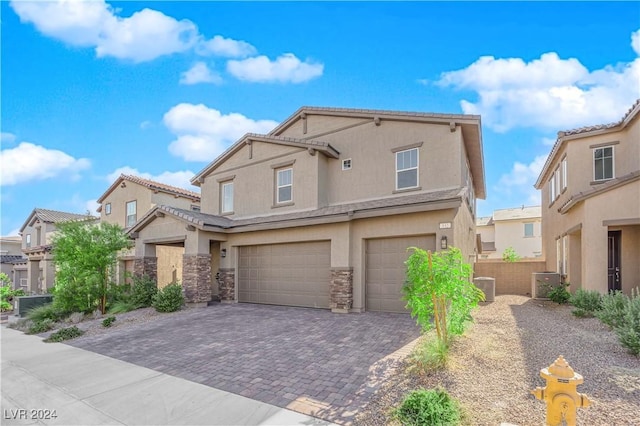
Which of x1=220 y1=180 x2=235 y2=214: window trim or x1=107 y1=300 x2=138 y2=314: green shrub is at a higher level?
x1=220 y1=180 x2=235 y2=214: window trim

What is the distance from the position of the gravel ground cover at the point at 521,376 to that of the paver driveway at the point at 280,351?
628 mm

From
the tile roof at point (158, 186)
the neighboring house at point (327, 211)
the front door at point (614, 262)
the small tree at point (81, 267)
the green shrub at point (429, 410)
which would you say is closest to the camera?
the green shrub at point (429, 410)

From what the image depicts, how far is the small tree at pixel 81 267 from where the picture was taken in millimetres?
13867

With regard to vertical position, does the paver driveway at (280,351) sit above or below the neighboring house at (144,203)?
below

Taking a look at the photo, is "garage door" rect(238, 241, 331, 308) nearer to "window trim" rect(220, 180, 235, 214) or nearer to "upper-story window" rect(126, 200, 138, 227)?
"window trim" rect(220, 180, 235, 214)

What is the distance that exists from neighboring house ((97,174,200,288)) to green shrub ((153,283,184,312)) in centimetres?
636

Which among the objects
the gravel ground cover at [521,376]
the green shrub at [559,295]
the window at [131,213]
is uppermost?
the window at [131,213]

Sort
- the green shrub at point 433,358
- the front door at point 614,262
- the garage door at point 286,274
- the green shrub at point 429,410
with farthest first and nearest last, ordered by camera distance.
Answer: the garage door at point 286,274, the front door at point 614,262, the green shrub at point 433,358, the green shrub at point 429,410

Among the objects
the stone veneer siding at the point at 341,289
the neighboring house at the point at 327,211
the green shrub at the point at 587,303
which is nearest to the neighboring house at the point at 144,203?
the neighboring house at the point at 327,211

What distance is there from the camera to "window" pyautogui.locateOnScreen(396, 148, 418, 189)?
11984 mm

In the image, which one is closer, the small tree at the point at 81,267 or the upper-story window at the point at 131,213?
the small tree at the point at 81,267

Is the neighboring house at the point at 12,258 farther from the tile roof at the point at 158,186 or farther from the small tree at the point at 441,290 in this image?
the small tree at the point at 441,290

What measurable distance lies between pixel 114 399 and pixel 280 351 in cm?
309

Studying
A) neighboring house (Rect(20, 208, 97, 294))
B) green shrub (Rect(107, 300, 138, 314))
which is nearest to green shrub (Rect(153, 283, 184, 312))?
green shrub (Rect(107, 300, 138, 314))
